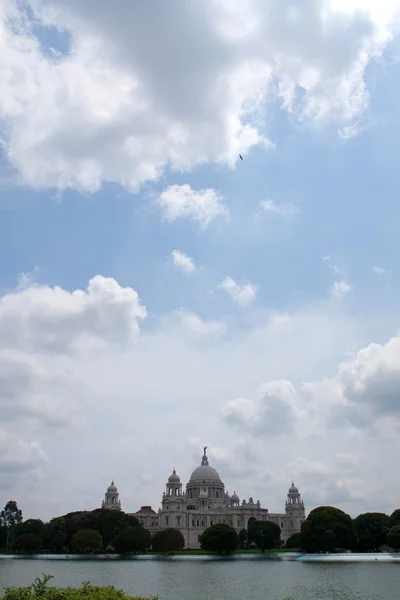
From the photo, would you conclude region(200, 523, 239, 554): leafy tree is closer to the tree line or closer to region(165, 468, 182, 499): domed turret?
the tree line

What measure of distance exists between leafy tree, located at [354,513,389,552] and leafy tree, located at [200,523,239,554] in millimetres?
18662

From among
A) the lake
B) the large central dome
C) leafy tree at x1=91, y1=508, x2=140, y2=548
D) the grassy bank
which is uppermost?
the large central dome

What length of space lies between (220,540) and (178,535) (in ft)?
45.5

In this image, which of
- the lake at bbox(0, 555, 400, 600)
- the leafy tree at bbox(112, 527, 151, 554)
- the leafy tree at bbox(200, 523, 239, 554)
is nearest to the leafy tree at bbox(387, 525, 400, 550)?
the leafy tree at bbox(200, 523, 239, 554)

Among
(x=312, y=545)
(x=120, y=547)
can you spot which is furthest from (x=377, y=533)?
(x=120, y=547)

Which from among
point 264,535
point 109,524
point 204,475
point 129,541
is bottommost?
point 129,541

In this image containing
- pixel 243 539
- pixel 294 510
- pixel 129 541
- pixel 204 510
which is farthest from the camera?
pixel 294 510

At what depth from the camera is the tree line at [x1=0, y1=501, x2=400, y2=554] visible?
3233 inches

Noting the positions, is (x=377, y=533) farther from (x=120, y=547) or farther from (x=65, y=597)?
(x=65, y=597)

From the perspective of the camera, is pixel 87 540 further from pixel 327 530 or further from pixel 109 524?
pixel 327 530

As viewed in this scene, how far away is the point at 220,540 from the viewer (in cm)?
8294

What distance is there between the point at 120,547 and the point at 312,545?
1029 inches

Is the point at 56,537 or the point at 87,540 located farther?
the point at 56,537

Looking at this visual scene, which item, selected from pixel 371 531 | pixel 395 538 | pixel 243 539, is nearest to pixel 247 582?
pixel 395 538
